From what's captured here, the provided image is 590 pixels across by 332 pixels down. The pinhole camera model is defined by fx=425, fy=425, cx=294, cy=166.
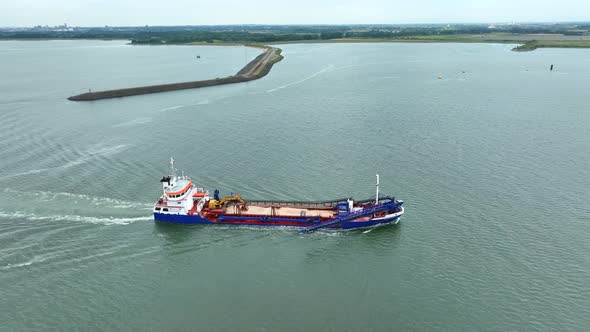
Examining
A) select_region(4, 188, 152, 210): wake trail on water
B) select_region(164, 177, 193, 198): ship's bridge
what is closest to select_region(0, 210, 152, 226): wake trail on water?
select_region(4, 188, 152, 210): wake trail on water

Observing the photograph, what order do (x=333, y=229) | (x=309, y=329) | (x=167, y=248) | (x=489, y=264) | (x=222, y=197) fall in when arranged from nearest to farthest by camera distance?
(x=309, y=329) < (x=489, y=264) < (x=167, y=248) < (x=333, y=229) < (x=222, y=197)

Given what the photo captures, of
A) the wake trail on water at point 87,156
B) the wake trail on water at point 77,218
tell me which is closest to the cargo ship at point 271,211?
the wake trail on water at point 77,218

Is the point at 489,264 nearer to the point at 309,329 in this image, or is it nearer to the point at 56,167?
the point at 309,329

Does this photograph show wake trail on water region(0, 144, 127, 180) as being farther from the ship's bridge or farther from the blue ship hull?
the blue ship hull

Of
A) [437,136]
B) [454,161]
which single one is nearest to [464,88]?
[437,136]

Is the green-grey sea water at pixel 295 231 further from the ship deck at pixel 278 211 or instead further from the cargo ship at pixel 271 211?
the ship deck at pixel 278 211

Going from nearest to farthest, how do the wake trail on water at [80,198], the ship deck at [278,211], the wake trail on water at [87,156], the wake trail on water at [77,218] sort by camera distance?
the wake trail on water at [77,218]
the ship deck at [278,211]
the wake trail on water at [80,198]
the wake trail on water at [87,156]
